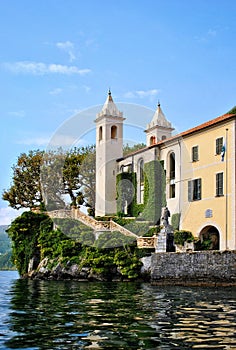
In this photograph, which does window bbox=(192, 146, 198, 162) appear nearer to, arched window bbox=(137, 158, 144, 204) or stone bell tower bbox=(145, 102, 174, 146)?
arched window bbox=(137, 158, 144, 204)

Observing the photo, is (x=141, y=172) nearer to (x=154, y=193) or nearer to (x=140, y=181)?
(x=140, y=181)

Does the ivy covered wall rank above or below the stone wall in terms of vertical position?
above

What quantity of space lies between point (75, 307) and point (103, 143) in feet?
119

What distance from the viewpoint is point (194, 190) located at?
38594 millimetres

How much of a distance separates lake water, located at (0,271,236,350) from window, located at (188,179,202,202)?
19512 millimetres

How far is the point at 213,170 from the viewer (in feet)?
120

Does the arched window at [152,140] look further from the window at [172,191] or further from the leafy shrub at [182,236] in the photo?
the leafy shrub at [182,236]

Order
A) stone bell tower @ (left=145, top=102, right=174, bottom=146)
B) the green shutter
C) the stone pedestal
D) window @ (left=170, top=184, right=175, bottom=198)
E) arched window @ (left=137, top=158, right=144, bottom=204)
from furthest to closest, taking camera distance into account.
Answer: stone bell tower @ (left=145, top=102, right=174, bottom=146) < arched window @ (left=137, top=158, right=144, bottom=204) < window @ (left=170, top=184, right=175, bottom=198) < the green shutter < the stone pedestal

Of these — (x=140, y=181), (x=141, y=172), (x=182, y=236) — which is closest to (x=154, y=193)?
(x=140, y=181)

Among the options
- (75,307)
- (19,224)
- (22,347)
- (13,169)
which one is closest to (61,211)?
(19,224)

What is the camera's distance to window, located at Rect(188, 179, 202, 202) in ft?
124

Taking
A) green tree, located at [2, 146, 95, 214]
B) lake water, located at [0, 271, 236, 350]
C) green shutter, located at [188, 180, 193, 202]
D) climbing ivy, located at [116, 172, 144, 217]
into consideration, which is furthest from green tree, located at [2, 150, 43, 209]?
lake water, located at [0, 271, 236, 350]

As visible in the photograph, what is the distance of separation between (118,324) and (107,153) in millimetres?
39472

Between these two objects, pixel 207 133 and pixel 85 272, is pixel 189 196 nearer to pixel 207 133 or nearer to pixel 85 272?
pixel 207 133
